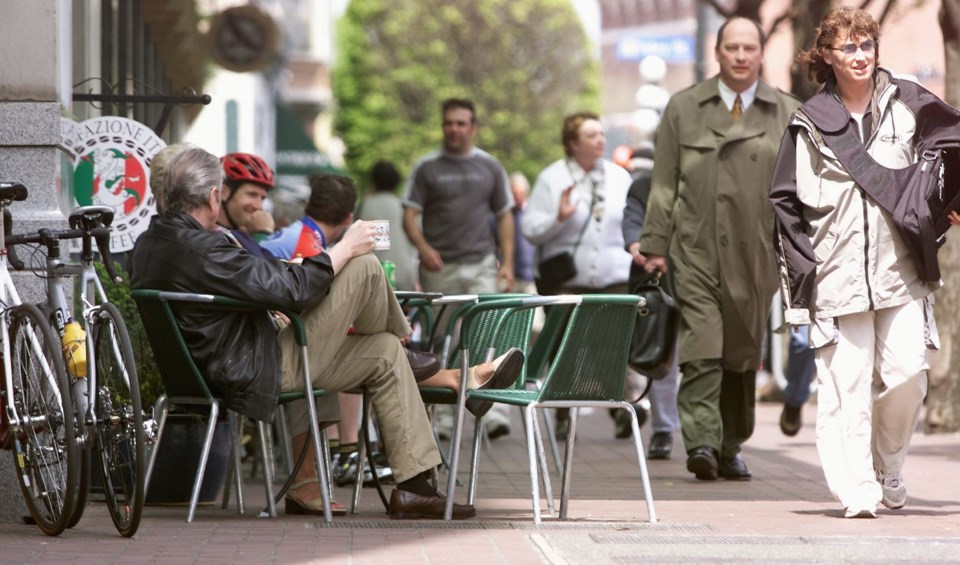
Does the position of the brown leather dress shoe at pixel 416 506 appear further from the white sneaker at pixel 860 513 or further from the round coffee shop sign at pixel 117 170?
the round coffee shop sign at pixel 117 170

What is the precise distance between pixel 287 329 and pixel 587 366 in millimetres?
1206

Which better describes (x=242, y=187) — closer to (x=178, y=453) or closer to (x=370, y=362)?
(x=178, y=453)

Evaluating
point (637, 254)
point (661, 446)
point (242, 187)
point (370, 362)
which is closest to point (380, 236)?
point (370, 362)

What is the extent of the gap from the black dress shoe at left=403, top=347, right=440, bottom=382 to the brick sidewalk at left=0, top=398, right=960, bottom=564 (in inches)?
24.3

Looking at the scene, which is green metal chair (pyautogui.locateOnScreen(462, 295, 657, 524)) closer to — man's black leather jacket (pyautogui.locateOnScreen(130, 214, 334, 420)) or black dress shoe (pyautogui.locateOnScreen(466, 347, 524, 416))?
black dress shoe (pyautogui.locateOnScreen(466, 347, 524, 416))

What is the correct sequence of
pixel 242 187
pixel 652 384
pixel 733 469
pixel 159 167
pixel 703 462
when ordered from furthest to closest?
pixel 652 384 < pixel 733 469 < pixel 703 462 < pixel 242 187 < pixel 159 167

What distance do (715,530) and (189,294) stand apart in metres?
2.20

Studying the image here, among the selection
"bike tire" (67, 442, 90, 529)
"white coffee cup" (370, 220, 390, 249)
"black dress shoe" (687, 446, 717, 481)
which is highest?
"white coffee cup" (370, 220, 390, 249)

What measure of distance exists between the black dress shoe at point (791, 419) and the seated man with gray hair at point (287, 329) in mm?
4966

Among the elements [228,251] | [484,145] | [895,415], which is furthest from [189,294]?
[484,145]

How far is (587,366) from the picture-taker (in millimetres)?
7531

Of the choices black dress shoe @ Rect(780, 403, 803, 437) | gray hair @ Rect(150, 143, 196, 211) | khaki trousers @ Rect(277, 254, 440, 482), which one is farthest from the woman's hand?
gray hair @ Rect(150, 143, 196, 211)

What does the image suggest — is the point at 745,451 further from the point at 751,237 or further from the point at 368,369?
the point at 368,369

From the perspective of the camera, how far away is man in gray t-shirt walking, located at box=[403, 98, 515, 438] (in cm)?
1288
